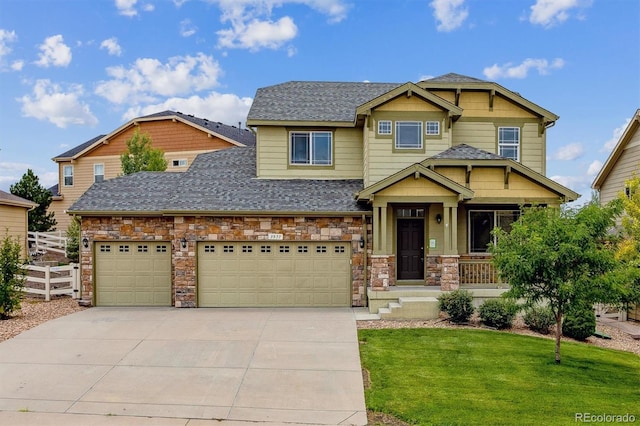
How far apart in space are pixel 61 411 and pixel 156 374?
1722mm

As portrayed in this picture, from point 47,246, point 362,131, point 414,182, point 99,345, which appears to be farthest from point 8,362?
point 47,246

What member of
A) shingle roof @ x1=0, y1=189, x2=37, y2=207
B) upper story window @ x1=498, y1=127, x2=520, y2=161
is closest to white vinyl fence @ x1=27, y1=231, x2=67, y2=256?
shingle roof @ x1=0, y1=189, x2=37, y2=207

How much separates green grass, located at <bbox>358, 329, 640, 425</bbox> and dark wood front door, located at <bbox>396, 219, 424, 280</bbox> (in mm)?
3760

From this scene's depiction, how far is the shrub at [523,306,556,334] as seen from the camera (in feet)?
36.7

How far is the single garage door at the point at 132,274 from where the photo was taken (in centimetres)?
1414

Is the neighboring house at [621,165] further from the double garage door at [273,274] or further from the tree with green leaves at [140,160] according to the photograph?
the tree with green leaves at [140,160]

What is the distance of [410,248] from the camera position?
14.5 metres

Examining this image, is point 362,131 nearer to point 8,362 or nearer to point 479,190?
point 479,190

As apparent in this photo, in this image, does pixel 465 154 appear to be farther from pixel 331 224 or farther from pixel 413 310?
pixel 413 310

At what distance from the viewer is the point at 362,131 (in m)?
15.7

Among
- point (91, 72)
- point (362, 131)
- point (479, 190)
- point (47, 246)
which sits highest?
point (91, 72)

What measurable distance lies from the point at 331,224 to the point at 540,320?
20.6 ft
